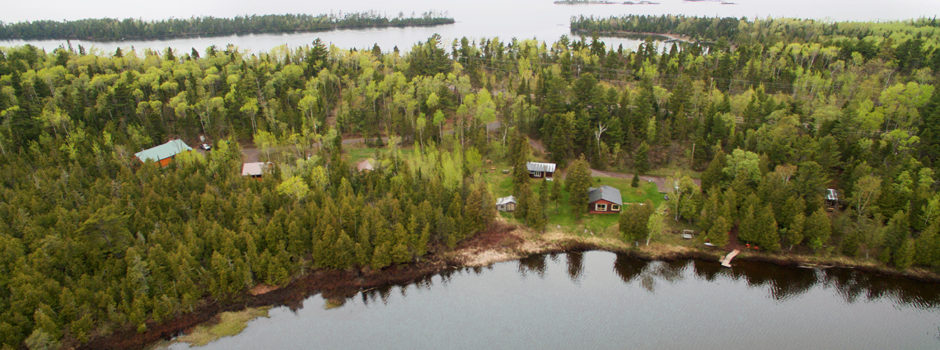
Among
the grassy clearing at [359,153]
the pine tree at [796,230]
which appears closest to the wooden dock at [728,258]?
the pine tree at [796,230]

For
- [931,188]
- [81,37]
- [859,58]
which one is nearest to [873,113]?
[931,188]

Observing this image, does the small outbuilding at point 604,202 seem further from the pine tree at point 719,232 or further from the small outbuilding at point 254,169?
the small outbuilding at point 254,169

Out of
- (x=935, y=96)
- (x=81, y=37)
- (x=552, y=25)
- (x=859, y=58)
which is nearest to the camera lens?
(x=935, y=96)

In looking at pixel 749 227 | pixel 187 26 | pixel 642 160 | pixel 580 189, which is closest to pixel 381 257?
pixel 580 189

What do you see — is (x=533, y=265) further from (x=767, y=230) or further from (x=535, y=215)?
(x=767, y=230)

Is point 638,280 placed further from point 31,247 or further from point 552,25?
point 552,25

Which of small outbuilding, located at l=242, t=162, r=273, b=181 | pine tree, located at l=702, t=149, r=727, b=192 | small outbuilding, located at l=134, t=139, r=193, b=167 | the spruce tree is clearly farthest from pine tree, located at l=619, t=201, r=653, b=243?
small outbuilding, located at l=134, t=139, r=193, b=167
